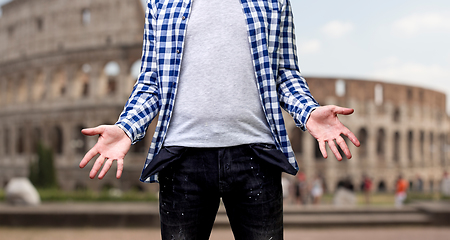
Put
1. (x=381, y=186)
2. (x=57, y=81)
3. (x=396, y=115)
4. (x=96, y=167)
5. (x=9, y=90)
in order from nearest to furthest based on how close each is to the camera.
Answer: (x=96, y=167) → (x=57, y=81) → (x=381, y=186) → (x=396, y=115) → (x=9, y=90)

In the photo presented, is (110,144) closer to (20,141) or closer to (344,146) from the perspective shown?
(344,146)

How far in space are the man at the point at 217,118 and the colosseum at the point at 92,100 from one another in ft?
72.4

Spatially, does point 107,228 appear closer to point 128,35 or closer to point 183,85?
point 183,85

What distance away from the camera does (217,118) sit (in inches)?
57.7

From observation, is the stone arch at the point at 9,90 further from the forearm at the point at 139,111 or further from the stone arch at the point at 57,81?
the forearm at the point at 139,111

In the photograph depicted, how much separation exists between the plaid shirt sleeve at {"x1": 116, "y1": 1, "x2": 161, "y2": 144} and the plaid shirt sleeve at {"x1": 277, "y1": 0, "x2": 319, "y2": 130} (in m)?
0.47

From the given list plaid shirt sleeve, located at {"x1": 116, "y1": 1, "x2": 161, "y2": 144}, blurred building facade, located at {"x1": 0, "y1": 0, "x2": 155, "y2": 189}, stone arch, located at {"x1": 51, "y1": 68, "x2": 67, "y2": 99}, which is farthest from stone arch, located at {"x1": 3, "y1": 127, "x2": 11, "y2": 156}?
plaid shirt sleeve, located at {"x1": 116, "y1": 1, "x2": 161, "y2": 144}

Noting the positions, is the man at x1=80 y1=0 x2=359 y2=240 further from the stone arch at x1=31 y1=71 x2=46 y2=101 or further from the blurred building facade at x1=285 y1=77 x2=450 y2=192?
the stone arch at x1=31 y1=71 x2=46 y2=101

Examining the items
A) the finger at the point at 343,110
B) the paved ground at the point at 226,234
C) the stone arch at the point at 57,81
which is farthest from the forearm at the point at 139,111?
the stone arch at the point at 57,81

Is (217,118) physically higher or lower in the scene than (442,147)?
higher

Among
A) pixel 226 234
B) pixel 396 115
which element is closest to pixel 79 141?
pixel 226 234

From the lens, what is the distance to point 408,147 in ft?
109

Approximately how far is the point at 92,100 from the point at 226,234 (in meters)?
18.8

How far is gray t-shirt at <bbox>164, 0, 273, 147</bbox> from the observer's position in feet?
4.80
